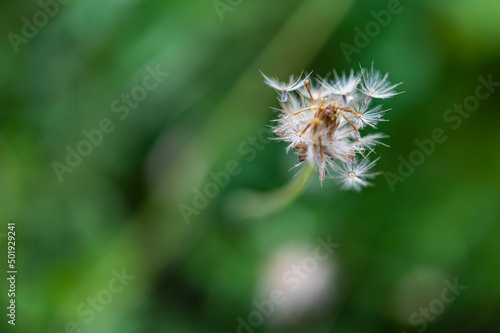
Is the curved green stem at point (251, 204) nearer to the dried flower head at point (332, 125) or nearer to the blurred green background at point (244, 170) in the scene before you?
the blurred green background at point (244, 170)

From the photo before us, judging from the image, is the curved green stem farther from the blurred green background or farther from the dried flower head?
the dried flower head

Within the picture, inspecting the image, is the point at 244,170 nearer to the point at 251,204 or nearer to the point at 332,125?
the point at 251,204

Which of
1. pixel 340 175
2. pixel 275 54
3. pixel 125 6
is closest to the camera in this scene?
pixel 340 175

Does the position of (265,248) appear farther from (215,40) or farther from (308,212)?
(215,40)

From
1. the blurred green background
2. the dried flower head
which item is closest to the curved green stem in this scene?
the blurred green background

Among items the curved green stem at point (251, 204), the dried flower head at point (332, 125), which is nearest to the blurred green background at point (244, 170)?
the curved green stem at point (251, 204)

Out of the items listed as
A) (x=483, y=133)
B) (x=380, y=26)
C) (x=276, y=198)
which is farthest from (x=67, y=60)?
(x=483, y=133)

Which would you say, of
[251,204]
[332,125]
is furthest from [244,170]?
[332,125]

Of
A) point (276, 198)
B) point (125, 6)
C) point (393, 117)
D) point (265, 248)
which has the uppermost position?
point (393, 117)
